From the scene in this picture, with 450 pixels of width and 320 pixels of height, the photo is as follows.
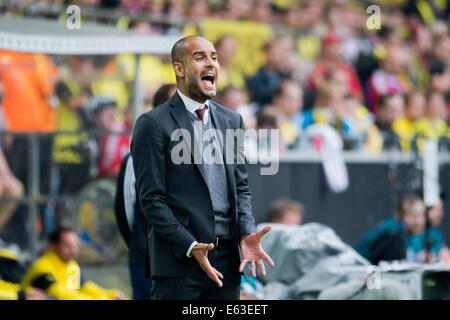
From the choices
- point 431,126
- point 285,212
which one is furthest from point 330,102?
point 285,212

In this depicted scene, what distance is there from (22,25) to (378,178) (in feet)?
11.5

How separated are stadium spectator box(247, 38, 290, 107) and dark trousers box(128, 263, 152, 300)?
197 inches

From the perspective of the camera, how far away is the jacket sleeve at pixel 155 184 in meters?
3.42

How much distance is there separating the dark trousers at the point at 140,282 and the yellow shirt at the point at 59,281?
3.23 ft

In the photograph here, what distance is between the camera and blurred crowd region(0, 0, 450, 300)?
7.12m

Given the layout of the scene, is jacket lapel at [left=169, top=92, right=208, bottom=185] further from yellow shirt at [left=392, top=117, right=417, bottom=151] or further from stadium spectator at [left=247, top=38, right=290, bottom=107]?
yellow shirt at [left=392, top=117, right=417, bottom=151]

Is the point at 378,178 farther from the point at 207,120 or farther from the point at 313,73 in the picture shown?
the point at 207,120

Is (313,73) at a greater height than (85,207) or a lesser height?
greater

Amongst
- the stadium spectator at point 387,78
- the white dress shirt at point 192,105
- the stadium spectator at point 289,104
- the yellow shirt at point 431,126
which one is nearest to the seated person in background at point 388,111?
the yellow shirt at point 431,126

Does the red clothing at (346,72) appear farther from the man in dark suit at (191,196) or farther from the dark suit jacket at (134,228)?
the man in dark suit at (191,196)

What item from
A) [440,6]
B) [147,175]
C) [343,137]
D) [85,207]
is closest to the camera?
[147,175]

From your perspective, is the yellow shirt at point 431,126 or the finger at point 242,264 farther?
the yellow shirt at point 431,126

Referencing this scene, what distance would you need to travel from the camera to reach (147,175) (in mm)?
3467
